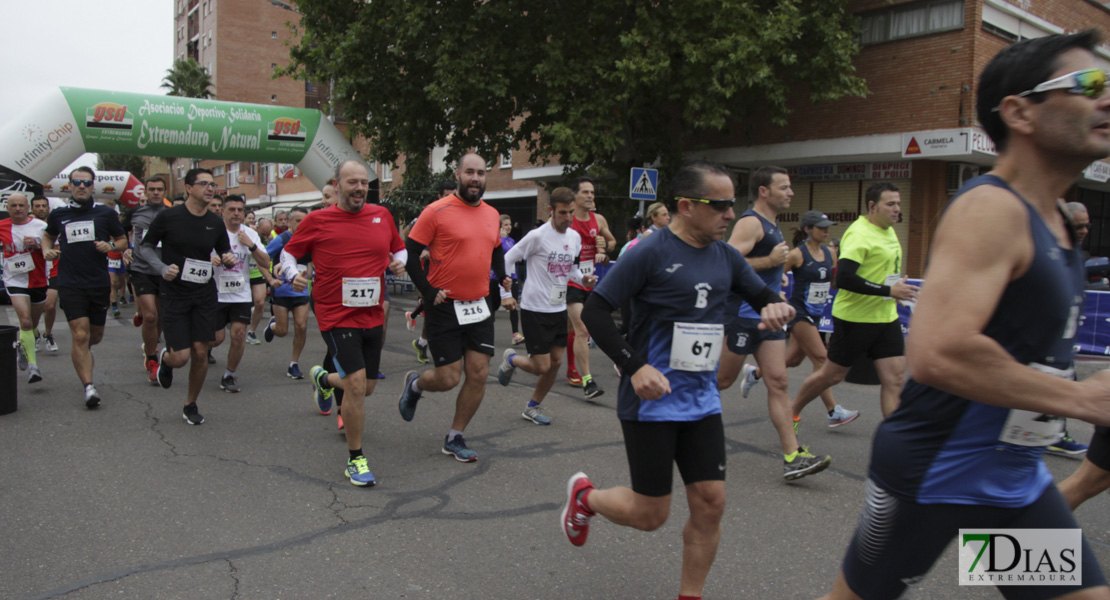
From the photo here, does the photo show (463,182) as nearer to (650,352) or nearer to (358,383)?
(358,383)

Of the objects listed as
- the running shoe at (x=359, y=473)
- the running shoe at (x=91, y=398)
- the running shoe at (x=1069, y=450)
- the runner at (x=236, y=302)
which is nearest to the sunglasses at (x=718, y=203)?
the running shoe at (x=359, y=473)

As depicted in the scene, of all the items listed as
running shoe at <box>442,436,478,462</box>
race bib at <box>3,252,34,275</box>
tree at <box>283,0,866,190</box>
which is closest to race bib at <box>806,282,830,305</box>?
running shoe at <box>442,436,478,462</box>

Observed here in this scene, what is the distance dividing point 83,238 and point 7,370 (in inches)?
57.1

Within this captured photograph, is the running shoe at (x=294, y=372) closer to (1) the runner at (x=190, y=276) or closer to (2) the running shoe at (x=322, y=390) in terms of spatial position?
(1) the runner at (x=190, y=276)

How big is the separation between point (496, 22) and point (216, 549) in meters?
16.0

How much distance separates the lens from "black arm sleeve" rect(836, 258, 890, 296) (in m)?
5.23

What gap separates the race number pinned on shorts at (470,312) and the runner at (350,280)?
0.53 meters

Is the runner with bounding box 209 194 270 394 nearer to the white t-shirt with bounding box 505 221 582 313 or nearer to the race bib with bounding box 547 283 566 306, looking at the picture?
the white t-shirt with bounding box 505 221 582 313

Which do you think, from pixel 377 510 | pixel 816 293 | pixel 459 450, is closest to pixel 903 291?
pixel 816 293

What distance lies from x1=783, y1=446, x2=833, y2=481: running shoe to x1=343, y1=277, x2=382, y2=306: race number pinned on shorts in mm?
2852

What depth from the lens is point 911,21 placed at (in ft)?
57.8

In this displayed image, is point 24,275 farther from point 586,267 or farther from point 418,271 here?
point 586,267

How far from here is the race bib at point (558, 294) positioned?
656cm

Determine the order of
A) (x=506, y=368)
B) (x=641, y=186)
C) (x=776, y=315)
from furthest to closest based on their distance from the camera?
1. (x=641, y=186)
2. (x=506, y=368)
3. (x=776, y=315)
